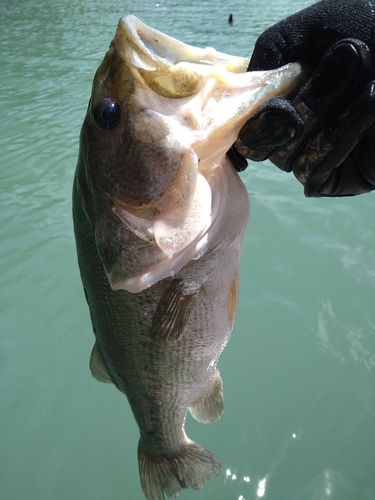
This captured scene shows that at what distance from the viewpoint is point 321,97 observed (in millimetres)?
1558

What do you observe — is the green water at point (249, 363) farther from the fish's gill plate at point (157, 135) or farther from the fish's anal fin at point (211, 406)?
the fish's gill plate at point (157, 135)

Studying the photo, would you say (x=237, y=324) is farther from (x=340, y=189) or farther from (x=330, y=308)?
(x=340, y=189)

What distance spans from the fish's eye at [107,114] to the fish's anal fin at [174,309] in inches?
26.0

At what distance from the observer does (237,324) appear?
4156 mm

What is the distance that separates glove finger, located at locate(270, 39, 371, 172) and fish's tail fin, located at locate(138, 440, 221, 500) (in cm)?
188

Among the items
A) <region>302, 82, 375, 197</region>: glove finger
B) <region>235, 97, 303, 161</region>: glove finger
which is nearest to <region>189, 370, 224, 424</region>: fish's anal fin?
<region>302, 82, 375, 197</region>: glove finger

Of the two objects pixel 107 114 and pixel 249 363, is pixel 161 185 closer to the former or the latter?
pixel 107 114

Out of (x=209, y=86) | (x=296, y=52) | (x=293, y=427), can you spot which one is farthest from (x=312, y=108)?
(x=293, y=427)

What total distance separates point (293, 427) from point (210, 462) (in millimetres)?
1010

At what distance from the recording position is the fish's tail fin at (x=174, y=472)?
263 cm

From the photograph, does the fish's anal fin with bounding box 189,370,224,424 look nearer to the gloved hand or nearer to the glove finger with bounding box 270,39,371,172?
the gloved hand

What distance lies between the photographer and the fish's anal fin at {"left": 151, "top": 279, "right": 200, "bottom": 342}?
6.31ft

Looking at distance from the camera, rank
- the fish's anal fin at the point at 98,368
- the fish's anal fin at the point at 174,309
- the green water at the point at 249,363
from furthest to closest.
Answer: the green water at the point at 249,363, the fish's anal fin at the point at 98,368, the fish's anal fin at the point at 174,309

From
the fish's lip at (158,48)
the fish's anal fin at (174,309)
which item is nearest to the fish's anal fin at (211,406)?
the fish's anal fin at (174,309)
